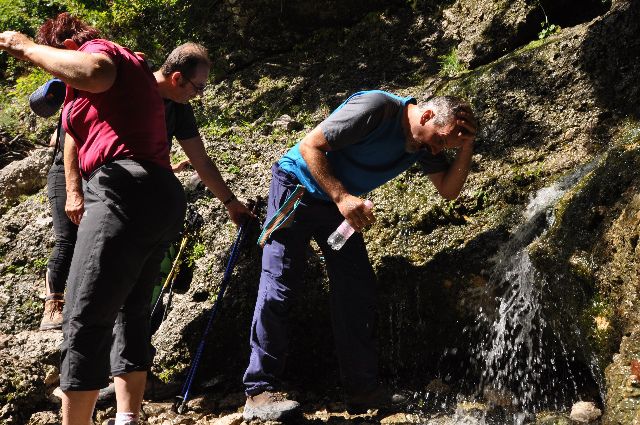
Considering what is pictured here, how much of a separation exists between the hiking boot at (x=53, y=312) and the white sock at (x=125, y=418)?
1831mm

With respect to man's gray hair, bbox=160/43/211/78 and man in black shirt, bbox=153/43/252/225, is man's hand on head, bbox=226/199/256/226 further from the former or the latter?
man's gray hair, bbox=160/43/211/78

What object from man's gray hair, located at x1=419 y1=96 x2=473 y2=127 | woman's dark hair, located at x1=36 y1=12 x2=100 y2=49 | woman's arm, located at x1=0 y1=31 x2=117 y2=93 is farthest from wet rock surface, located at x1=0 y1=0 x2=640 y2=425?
woman's arm, located at x1=0 y1=31 x2=117 y2=93

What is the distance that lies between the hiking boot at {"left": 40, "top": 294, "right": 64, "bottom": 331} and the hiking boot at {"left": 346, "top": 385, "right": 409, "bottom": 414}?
2.19m

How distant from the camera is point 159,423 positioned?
493cm

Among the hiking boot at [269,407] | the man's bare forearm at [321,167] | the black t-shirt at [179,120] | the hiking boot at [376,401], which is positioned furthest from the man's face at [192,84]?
the hiking boot at [376,401]

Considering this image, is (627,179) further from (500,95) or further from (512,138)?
(500,95)

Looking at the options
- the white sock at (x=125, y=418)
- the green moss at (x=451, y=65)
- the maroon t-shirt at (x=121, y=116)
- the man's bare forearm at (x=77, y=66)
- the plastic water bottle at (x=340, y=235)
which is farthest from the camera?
the green moss at (x=451, y=65)

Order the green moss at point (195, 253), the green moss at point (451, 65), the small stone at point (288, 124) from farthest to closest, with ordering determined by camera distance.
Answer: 1. the green moss at point (451, 65)
2. the small stone at point (288, 124)
3. the green moss at point (195, 253)

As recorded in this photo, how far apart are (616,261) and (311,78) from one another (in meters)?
4.19

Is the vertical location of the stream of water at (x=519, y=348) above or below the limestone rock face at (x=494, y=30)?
below

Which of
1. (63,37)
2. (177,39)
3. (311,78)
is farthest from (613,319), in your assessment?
(177,39)

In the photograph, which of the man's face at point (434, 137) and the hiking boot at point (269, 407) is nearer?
the man's face at point (434, 137)

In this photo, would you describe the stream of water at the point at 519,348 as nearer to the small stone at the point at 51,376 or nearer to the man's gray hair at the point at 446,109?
the man's gray hair at the point at 446,109

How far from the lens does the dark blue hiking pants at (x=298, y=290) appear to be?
4.54 metres
